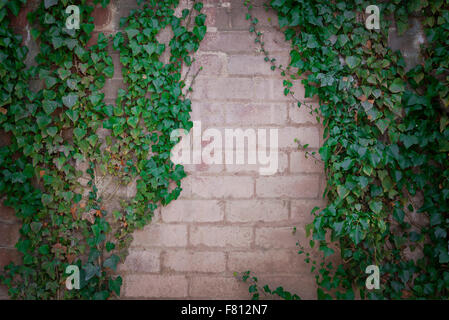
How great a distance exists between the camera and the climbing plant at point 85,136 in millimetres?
2105

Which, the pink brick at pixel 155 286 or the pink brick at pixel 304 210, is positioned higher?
the pink brick at pixel 304 210

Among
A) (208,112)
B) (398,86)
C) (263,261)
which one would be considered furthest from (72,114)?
(398,86)

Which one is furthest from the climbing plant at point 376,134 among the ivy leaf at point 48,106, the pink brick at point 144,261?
the ivy leaf at point 48,106

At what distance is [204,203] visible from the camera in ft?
7.23

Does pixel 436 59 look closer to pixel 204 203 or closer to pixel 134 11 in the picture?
pixel 204 203

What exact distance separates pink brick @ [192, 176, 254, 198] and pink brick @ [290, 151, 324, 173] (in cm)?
30

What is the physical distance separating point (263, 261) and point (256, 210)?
35 centimetres

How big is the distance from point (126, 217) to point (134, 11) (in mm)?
1335

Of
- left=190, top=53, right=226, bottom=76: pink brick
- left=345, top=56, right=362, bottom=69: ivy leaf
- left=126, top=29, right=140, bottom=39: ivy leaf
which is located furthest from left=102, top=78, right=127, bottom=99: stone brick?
left=345, top=56, right=362, bottom=69: ivy leaf

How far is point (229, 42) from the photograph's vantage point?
2170 millimetres

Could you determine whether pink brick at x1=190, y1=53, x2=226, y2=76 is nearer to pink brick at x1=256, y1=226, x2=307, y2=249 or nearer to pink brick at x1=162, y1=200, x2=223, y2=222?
pink brick at x1=162, y1=200, x2=223, y2=222

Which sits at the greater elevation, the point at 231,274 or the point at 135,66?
the point at 135,66

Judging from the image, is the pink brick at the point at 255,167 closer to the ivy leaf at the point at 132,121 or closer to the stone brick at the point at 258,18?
the ivy leaf at the point at 132,121

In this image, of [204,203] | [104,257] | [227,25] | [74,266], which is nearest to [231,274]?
[204,203]
